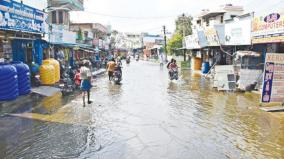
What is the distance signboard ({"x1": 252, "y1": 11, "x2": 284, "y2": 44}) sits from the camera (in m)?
16.0

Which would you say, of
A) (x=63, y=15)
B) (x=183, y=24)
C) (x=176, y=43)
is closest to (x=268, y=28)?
(x=63, y=15)

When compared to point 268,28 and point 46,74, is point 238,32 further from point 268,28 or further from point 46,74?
point 46,74

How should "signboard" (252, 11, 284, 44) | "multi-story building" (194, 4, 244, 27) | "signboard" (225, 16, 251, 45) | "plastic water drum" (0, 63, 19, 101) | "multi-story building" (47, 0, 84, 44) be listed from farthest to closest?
1. "multi-story building" (194, 4, 244, 27)
2. "multi-story building" (47, 0, 84, 44)
3. "signboard" (225, 16, 251, 45)
4. "signboard" (252, 11, 284, 44)
5. "plastic water drum" (0, 63, 19, 101)

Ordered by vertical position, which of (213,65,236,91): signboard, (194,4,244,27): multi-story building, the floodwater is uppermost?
(194,4,244,27): multi-story building

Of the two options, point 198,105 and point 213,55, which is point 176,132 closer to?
point 198,105

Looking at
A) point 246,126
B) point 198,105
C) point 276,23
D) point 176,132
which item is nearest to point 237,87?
point 276,23

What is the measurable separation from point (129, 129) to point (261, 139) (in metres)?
3.50

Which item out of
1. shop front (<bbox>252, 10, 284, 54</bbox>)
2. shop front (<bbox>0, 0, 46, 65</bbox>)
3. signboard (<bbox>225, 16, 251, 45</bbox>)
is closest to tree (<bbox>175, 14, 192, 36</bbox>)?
signboard (<bbox>225, 16, 251, 45</bbox>)

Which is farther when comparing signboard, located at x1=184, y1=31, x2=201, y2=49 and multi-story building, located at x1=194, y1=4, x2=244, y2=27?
multi-story building, located at x1=194, y1=4, x2=244, y2=27

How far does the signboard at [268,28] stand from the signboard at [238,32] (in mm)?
1088

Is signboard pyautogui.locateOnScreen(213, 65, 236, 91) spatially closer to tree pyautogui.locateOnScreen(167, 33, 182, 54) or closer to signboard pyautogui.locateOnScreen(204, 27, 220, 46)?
signboard pyautogui.locateOnScreen(204, 27, 220, 46)

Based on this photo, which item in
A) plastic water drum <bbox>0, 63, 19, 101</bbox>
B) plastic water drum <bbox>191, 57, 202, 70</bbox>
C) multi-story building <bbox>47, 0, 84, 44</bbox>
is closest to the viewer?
plastic water drum <bbox>0, 63, 19, 101</bbox>

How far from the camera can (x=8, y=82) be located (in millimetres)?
12328

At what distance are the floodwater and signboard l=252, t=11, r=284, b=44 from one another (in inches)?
158
